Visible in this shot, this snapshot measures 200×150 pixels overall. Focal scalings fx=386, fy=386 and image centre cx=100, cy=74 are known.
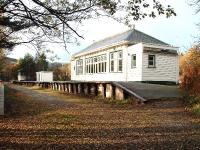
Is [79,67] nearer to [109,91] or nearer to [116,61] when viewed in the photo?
[116,61]

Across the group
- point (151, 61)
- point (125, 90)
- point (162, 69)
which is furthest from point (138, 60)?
point (125, 90)

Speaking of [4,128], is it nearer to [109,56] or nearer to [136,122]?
[136,122]

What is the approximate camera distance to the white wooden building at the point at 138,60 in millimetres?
28375

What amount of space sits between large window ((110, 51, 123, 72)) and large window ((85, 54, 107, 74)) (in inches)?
62.6

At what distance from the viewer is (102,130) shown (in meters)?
9.29

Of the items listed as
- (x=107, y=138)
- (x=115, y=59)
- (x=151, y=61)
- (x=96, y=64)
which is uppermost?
(x=115, y=59)

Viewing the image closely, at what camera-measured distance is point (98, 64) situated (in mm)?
36844

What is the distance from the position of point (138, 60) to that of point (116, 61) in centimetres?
417

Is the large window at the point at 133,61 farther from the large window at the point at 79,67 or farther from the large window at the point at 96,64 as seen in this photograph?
the large window at the point at 79,67

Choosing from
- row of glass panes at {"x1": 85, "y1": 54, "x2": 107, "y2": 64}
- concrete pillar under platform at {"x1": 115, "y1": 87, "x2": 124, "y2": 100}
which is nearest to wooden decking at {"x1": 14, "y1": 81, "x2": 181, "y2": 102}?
concrete pillar under platform at {"x1": 115, "y1": 87, "x2": 124, "y2": 100}

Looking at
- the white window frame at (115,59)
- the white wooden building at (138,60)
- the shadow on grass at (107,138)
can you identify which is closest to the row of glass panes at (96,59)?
the white wooden building at (138,60)

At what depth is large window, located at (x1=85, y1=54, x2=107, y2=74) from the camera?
35438 mm

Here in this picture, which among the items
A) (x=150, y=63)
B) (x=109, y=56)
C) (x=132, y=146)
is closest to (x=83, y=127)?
(x=132, y=146)

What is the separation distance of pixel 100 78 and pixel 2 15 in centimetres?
2646
